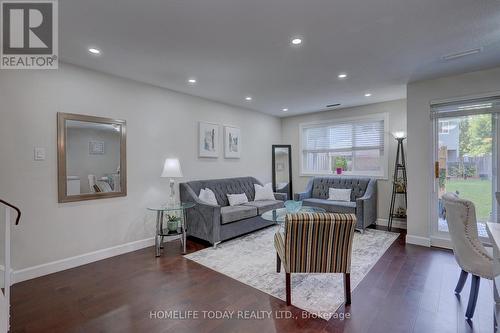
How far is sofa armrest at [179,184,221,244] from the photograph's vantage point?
3.73m

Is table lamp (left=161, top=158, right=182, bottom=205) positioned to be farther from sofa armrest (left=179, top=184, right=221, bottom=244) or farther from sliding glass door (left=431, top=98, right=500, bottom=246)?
sliding glass door (left=431, top=98, right=500, bottom=246)

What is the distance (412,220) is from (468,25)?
112 inches

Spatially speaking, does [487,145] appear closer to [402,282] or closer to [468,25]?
[468,25]

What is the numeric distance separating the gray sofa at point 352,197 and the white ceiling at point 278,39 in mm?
2033

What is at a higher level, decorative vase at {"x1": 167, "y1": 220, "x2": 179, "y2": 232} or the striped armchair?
the striped armchair

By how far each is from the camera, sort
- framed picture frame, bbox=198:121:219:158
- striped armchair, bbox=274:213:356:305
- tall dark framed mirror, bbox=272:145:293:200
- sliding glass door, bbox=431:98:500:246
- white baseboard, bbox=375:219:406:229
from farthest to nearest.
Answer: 1. tall dark framed mirror, bbox=272:145:293:200
2. white baseboard, bbox=375:219:406:229
3. framed picture frame, bbox=198:121:219:158
4. sliding glass door, bbox=431:98:500:246
5. striped armchair, bbox=274:213:356:305

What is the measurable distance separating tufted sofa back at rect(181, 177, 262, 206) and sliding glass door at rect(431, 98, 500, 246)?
3.29 metres

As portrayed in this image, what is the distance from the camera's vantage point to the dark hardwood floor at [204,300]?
6.46ft

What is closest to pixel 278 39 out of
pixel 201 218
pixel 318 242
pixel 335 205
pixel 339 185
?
pixel 318 242

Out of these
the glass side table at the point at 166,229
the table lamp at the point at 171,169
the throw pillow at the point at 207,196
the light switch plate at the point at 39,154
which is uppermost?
the light switch plate at the point at 39,154

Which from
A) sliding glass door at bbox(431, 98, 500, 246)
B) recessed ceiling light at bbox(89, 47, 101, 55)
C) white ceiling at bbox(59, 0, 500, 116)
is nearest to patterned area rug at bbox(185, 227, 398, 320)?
sliding glass door at bbox(431, 98, 500, 246)

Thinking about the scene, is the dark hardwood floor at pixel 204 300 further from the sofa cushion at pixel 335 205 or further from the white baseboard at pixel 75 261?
the sofa cushion at pixel 335 205

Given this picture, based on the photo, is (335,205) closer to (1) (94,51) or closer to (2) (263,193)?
(2) (263,193)

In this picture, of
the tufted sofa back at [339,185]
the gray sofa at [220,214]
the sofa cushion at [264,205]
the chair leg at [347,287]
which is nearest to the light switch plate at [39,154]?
the gray sofa at [220,214]
